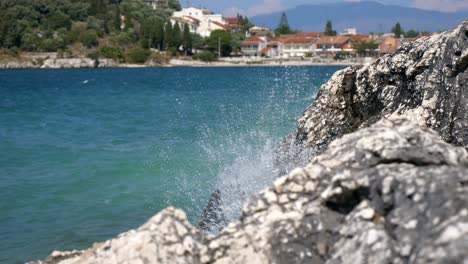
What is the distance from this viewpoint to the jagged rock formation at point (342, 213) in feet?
12.3

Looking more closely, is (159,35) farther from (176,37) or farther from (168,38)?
(176,37)

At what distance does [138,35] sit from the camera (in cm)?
19238

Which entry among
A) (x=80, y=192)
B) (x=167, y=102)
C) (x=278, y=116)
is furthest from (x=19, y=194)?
(x=167, y=102)

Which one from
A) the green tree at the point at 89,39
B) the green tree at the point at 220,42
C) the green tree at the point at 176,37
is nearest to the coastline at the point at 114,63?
the green tree at the point at 176,37

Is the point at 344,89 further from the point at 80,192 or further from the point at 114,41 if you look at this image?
the point at 114,41

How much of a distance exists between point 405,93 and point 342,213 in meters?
5.73

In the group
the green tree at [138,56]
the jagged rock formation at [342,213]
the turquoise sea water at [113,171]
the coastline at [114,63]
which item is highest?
the jagged rock formation at [342,213]

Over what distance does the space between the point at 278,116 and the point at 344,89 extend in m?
16.6

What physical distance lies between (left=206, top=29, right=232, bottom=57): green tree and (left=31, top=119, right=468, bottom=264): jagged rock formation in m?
190

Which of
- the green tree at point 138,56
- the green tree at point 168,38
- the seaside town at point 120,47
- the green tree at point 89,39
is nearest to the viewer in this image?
the seaside town at point 120,47

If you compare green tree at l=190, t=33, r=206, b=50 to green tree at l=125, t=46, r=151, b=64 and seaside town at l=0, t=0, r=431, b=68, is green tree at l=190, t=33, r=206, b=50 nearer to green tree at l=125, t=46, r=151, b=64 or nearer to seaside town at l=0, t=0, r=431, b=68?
seaside town at l=0, t=0, r=431, b=68

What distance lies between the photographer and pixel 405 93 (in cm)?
955

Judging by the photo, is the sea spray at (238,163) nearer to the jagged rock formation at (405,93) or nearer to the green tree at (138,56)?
the jagged rock formation at (405,93)

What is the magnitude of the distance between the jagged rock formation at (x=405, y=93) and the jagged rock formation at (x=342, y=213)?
363 cm
